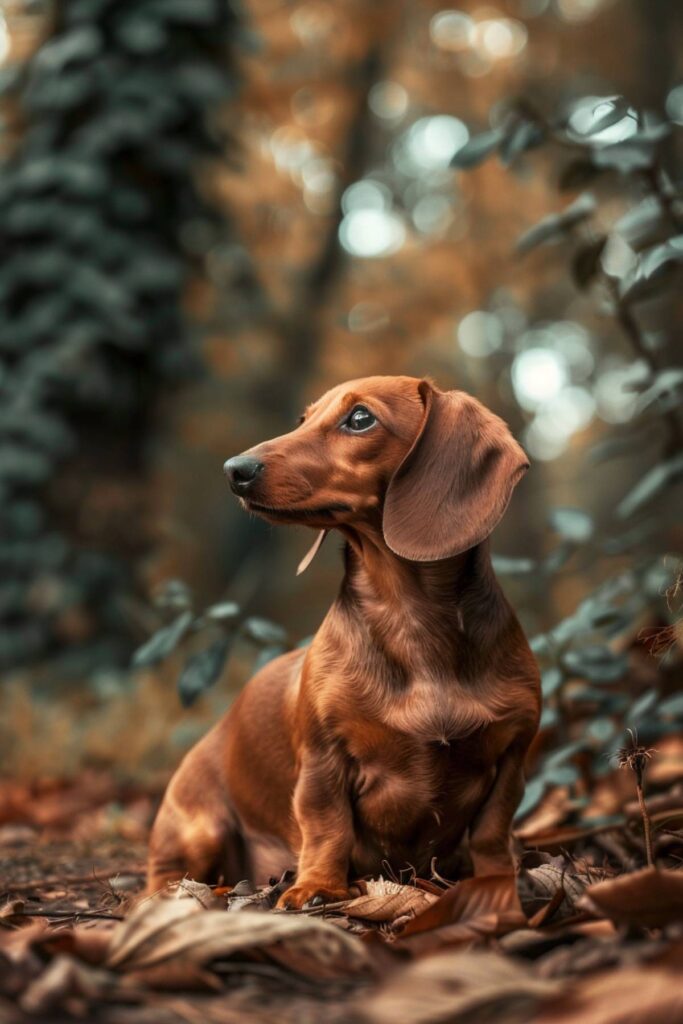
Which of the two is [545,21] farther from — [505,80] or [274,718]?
[274,718]

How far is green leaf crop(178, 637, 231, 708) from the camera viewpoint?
3.19 metres

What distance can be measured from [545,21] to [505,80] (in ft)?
2.42

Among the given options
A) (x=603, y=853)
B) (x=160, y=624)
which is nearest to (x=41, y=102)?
(x=160, y=624)

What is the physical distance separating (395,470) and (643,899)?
1.12 meters

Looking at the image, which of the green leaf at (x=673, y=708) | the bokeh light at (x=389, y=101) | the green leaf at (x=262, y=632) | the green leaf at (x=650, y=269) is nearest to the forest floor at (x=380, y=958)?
the green leaf at (x=673, y=708)

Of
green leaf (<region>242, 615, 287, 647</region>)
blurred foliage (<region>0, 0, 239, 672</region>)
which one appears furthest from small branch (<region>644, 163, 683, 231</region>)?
blurred foliage (<region>0, 0, 239, 672</region>)

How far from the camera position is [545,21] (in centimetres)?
1152

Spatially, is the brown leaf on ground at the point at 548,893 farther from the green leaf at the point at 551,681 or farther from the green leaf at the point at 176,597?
the green leaf at the point at 176,597

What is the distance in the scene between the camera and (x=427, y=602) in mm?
2391

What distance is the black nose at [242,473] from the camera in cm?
230

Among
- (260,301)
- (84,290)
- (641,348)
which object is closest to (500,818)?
(641,348)

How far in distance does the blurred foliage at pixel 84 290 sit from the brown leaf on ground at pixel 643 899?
15.0 ft

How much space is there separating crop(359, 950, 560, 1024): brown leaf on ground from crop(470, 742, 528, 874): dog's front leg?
1.06 m

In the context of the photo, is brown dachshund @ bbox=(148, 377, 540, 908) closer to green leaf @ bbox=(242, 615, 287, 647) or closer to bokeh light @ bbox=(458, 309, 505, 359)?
green leaf @ bbox=(242, 615, 287, 647)
